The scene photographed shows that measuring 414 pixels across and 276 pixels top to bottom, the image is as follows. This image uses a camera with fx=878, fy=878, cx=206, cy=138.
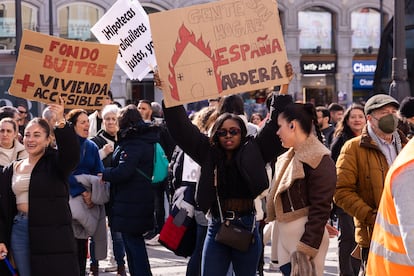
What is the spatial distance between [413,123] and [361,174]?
1898 mm

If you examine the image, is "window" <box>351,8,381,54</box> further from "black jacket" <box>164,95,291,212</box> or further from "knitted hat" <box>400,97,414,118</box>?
"black jacket" <box>164,95,291,212</box>

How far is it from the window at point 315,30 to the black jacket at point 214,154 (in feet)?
104

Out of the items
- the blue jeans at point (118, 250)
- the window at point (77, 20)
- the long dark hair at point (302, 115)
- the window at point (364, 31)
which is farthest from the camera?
the window at point (364, 31)

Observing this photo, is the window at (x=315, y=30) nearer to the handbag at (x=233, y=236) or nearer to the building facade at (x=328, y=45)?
the building facade at (x=328, y=45)

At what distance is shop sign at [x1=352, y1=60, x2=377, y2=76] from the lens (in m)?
38.4

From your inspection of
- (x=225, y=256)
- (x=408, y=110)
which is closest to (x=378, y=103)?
(x=225, y=256)

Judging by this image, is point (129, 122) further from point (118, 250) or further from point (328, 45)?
point (328, 45)

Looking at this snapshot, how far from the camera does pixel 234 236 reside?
19.3 feet

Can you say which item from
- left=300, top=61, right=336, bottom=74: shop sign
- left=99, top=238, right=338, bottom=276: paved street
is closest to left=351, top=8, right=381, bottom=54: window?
left=300, top=61, right=336, bottom=74: shop sign

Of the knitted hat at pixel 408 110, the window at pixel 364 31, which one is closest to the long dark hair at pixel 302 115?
the knitted hat at pixel 408 110

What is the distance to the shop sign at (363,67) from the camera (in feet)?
126

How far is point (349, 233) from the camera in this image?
798 cm

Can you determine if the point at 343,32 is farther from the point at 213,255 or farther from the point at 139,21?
the point at 213,255

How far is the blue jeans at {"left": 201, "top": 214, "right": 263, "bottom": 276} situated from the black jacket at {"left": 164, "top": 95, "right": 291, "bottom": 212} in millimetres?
179
